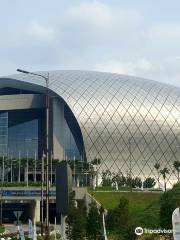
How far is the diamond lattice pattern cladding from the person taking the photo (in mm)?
123312

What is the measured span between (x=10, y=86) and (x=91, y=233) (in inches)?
3479

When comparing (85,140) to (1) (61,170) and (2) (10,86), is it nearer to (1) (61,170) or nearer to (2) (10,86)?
(2) (10,86)

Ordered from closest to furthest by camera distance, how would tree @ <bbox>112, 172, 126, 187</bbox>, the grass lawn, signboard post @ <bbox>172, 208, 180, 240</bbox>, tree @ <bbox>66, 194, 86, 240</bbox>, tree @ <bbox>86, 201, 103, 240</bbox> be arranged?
1. signboard post @ <bbox>172, 208, 180, 240</bbox>
2. tree @ <bbox>66, 194, 86, 240</bbox>
3. tree @ <bbox>86, 201, 103, 240</bbox>
4. the grass lawn
5. tree @ <bbox>112, 172, 126, 187</bbox>

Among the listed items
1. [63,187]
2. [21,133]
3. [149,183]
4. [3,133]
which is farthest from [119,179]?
[63,187]

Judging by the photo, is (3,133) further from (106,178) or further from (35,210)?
(35,210)

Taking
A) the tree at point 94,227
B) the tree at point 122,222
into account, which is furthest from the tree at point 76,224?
the tree at point 122,222

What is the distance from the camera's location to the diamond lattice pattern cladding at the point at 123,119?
405 ft

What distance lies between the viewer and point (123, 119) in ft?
410

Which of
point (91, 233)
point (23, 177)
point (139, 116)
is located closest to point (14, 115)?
point (23, 177)

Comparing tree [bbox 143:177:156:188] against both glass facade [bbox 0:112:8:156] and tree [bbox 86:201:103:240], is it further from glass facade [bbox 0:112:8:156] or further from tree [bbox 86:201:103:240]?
tree [bbox 86:201:103:240]

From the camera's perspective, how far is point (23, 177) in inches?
4813

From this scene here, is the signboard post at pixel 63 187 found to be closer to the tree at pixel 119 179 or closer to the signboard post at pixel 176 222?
the signboard post at pixel 176 222

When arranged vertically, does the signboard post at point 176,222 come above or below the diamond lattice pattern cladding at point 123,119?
below

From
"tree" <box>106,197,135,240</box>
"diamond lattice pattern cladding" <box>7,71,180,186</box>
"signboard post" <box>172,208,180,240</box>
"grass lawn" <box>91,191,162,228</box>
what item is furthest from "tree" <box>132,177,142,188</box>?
"signboard post" <box>172,208,180,240</box>
